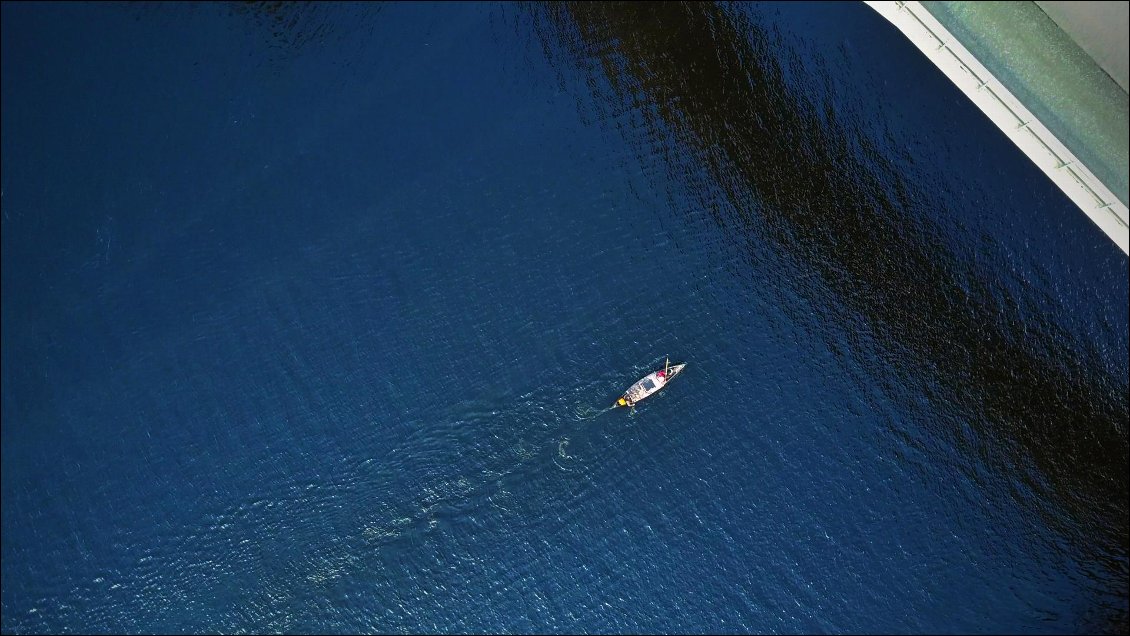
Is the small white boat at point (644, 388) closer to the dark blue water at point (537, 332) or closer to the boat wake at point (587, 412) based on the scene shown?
the dark blue water at point (537, 332)

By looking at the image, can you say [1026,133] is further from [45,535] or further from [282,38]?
[45,535]

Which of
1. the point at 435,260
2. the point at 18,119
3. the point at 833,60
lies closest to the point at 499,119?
the point at 435,260

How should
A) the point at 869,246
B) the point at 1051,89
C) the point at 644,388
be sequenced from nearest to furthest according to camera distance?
the point at 1051,89 < the point at 644,388 < the point at 869,246

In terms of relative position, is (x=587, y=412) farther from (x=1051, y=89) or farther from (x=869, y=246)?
(x=1051, y=89)

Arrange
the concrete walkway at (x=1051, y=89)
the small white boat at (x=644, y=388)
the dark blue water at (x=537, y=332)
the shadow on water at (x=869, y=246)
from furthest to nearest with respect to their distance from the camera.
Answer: the shadow on water at (x=869, y=246), the small white boat at (x=644, y=388), the dark blue water at (x=537, y=332), the concrete walkway at (x=1051, y=89)

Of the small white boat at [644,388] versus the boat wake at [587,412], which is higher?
the boat wake at [587,412]

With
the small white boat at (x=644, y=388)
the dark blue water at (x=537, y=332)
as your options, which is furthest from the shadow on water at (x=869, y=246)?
the small white boat at (x=644, y=388)

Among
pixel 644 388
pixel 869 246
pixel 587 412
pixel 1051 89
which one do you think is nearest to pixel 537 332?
pixel 587 412
